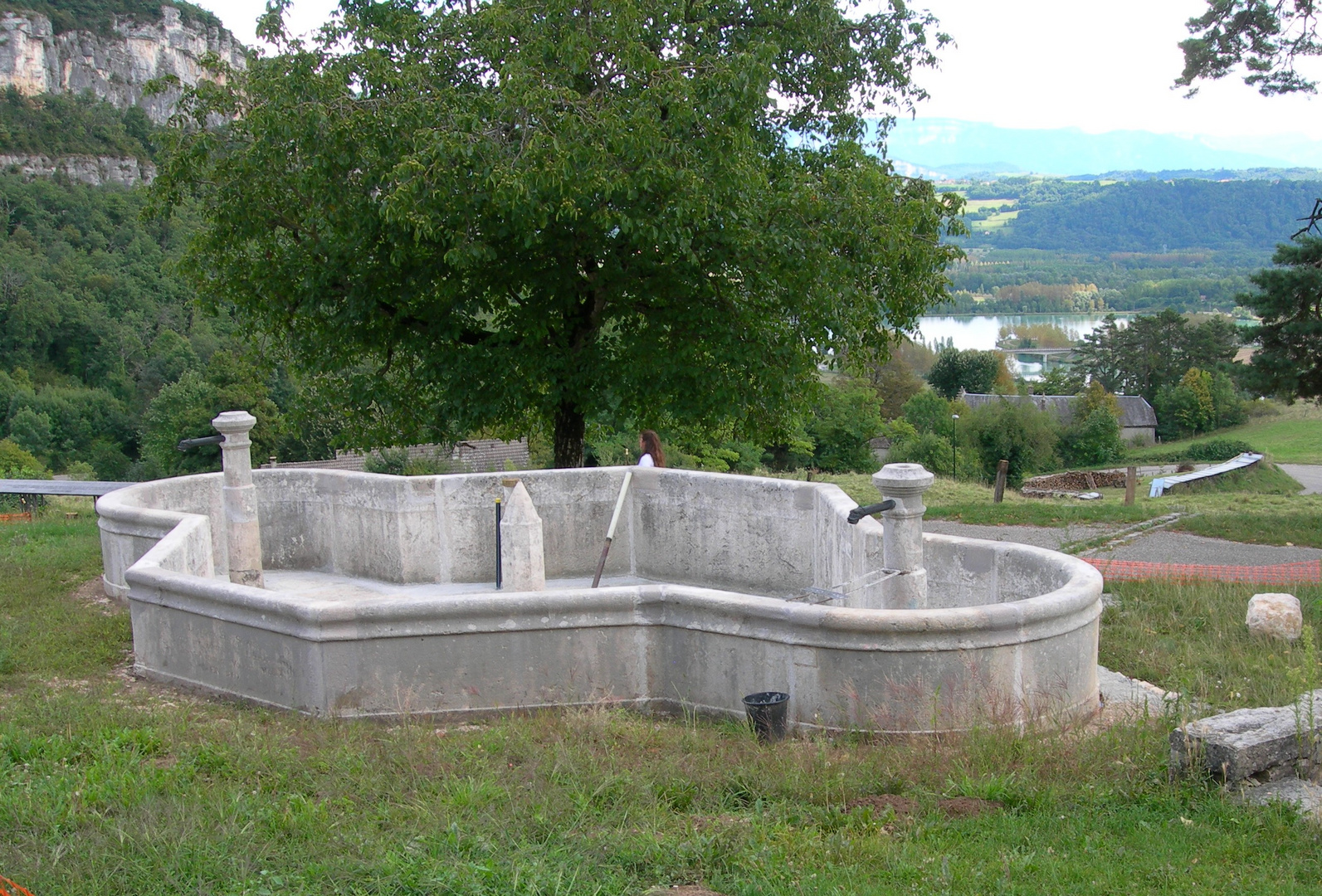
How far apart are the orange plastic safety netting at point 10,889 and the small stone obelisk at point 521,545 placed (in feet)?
19.4

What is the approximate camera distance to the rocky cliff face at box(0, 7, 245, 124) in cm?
11706

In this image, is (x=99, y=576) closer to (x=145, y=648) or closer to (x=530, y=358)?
(x=145, y=648)

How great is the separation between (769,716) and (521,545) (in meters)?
3.88

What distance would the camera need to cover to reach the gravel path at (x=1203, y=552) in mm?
14242

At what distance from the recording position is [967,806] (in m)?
4.78

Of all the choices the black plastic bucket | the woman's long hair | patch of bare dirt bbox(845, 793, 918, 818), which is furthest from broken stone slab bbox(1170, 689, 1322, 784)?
the woman's long hair

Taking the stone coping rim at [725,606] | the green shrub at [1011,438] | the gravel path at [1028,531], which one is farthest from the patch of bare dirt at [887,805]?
the green shrub at [1011,438]

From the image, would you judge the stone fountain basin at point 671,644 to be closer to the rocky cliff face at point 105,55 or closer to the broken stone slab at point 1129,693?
the broken stone slab at point 1129,693

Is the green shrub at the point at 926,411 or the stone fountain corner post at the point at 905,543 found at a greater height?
the stone fountain corner post at the point at 905,543

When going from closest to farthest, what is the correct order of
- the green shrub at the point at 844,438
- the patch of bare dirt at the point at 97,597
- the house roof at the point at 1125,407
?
1. the patch of bare dirt at the point at 97,597
2. the green shrub at the point at 844,438
3. the house roof at the point at 1125,407

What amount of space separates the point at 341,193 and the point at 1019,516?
1119cm

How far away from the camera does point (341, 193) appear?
12.1 meters

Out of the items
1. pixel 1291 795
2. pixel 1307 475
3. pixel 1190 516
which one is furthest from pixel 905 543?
pixel 1307 475

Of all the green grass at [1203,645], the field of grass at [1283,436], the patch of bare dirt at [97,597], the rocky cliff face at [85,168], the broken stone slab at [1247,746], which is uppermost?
the rocky cliff face at [85,168]
